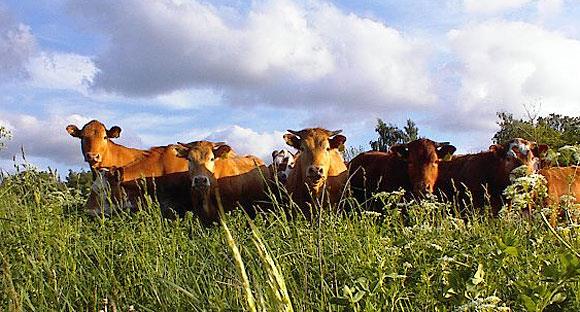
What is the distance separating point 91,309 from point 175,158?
9946 millimetres

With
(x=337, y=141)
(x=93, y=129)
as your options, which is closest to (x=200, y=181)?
(x=337, y=141)

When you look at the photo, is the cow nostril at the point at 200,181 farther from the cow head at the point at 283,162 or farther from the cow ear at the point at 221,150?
the cow head at the point at 283,162

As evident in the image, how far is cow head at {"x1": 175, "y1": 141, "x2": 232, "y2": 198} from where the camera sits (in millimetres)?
11898

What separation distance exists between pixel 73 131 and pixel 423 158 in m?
7.57

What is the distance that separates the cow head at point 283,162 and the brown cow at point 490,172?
278 centimetres

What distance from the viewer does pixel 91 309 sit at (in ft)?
13.6

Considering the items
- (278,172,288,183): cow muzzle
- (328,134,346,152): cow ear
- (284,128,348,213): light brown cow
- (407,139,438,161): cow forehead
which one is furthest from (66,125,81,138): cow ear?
(407,139,438,161): cow forehead

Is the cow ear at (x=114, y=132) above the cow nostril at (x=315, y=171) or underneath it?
above

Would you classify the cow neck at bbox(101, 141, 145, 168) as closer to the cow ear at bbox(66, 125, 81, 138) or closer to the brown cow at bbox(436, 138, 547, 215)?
the cow ear at bbox(66, 125, 81, 138)

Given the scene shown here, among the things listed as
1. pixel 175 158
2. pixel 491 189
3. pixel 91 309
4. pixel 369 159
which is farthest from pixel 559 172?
pixel 91 309

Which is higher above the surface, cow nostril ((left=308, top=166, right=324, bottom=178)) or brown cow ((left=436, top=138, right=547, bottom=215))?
cow nostril ((left=308, top=166, right=324, bottom=178))

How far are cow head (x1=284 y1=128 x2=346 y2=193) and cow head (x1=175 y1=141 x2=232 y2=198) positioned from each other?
1.88 meters

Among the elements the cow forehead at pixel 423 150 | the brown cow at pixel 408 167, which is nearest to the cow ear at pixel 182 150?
the brown cow at pixel 408 167

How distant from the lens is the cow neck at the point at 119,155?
14320mm
